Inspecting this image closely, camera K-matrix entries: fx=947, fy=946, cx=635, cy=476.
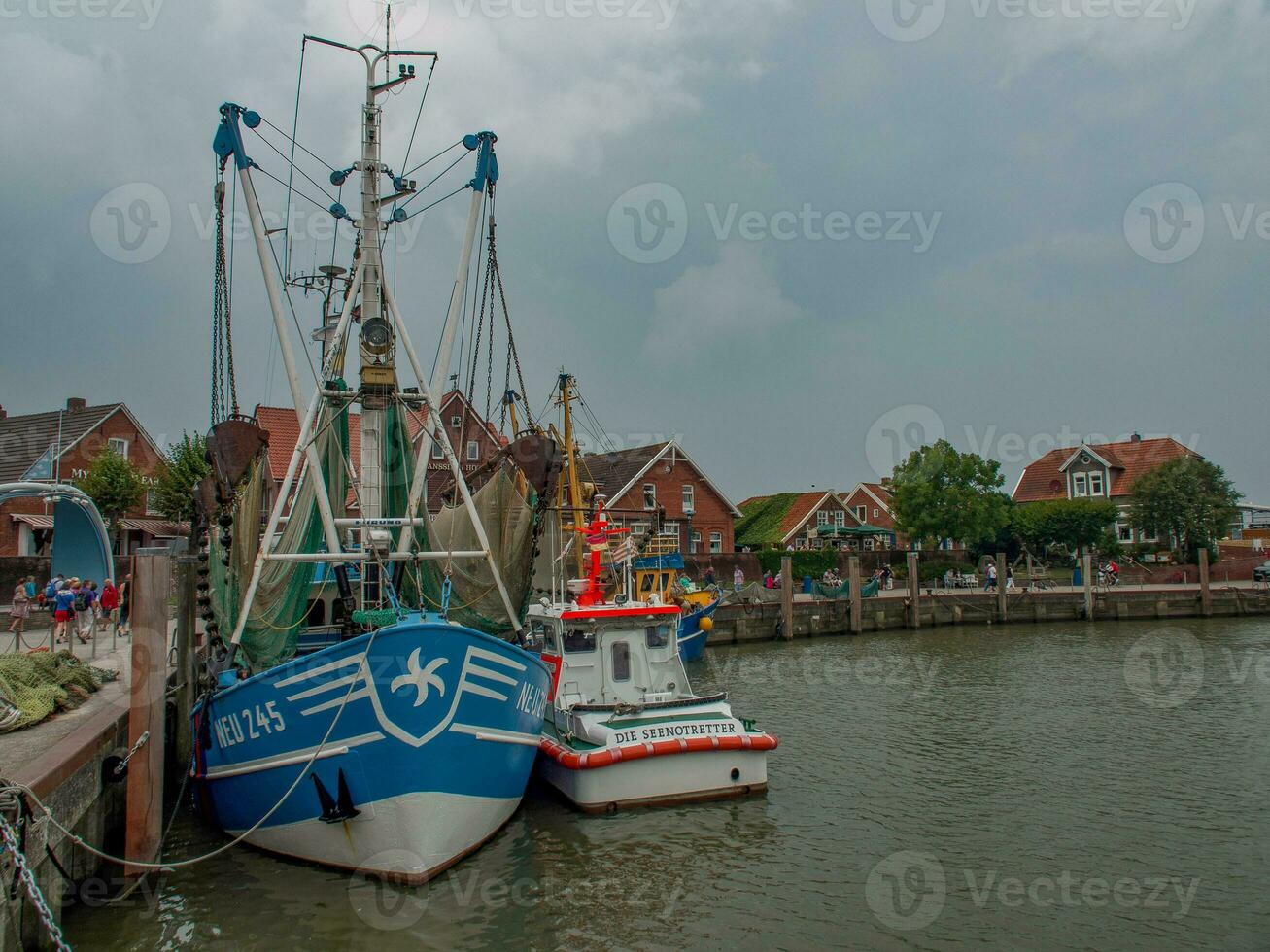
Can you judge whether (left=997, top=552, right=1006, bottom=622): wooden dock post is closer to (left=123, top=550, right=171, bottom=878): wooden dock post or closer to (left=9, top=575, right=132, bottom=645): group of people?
Answer: (left=9, top=575, right=132, bottom=645): group of people

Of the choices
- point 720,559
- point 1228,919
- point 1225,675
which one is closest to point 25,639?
point 1228,919

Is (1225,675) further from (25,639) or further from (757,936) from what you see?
(25,639)

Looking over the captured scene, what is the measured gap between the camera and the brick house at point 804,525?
6144 centimetres

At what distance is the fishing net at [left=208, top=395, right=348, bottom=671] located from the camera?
40.5ft

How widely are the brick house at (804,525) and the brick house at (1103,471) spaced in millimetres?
12703

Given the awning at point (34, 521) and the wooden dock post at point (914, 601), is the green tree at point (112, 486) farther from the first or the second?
the wooden dock post at point (914, 601)

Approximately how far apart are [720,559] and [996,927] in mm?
39727

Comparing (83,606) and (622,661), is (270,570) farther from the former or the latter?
(83,606)

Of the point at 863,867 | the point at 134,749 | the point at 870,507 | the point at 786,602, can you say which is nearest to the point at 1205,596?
the point at 786,602

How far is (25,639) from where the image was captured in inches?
830

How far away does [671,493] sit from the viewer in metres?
53.4

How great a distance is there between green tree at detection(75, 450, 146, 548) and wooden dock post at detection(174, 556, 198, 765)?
2671 cm

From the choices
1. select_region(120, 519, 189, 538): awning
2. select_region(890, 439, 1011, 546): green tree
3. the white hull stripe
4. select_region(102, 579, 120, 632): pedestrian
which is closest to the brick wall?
select_region(890, 439, 1011, 546): green tree

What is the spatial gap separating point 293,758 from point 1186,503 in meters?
55.6
